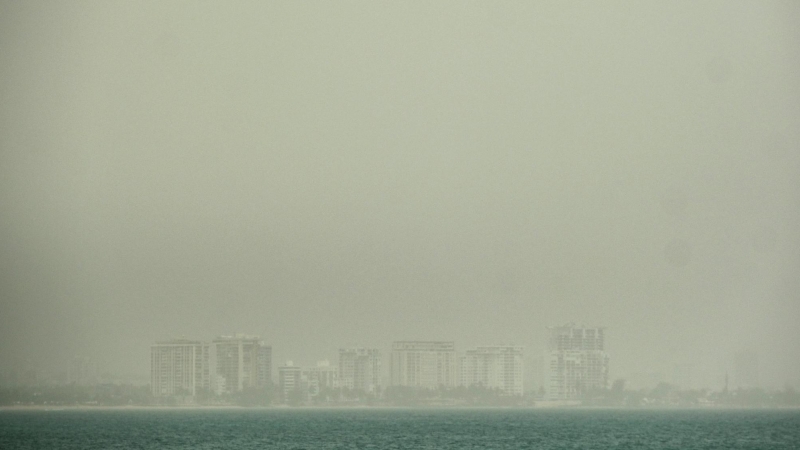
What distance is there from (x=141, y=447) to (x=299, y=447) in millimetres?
13358

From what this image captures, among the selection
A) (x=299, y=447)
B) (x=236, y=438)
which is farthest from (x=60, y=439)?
(x=299, y=447)

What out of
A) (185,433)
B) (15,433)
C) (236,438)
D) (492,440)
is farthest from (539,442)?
(15,433)

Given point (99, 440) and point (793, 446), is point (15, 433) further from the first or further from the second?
point (793, 446)

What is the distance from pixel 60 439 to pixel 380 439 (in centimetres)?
3110

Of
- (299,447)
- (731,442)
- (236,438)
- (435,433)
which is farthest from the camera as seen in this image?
(435,433)

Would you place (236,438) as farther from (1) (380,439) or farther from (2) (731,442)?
(2) (731,442)

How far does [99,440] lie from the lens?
115m

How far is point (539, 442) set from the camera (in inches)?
4395

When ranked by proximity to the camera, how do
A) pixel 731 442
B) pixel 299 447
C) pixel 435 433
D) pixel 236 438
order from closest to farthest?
pixel 299 447
pixel 731 442
pixel 236 438
pixel 435 433

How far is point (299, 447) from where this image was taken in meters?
101

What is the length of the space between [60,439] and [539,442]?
46.1 meters

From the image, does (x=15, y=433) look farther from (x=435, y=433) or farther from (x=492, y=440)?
(x=492, y=440)

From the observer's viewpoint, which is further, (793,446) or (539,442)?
(539,442)

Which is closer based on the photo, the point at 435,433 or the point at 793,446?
the point at 793,446
